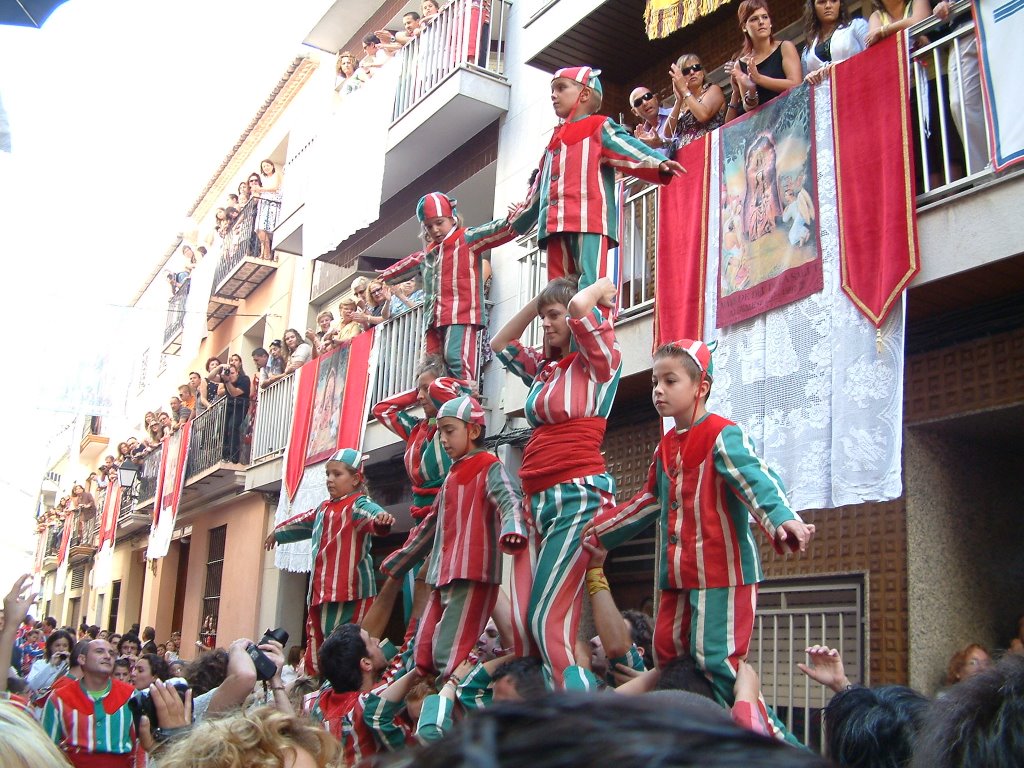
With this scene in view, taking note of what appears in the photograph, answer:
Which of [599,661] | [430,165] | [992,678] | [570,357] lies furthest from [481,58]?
[992,678]

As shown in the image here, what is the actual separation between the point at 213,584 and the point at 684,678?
15.5 metres

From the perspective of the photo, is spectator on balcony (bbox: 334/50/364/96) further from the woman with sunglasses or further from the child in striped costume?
the child in striped costume

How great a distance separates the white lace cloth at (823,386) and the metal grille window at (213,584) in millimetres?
12503

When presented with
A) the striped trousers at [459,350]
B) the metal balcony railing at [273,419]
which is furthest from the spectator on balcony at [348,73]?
the striped trousers at [459,350]

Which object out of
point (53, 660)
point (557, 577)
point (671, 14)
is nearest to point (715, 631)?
point (557, 577)

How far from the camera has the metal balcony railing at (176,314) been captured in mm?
21344

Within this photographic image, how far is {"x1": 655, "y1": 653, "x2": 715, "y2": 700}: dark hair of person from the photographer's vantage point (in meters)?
3.51

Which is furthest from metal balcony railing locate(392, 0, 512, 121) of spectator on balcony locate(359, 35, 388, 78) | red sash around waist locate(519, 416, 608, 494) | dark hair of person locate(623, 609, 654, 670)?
dark hair of person locate(623, 609, 654, 670)

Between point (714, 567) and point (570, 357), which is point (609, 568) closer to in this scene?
point (570, 357)

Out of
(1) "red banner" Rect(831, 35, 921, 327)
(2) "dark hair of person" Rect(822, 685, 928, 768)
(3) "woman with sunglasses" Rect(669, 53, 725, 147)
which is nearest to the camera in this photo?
(2) "dark hair of person" Rect(822, 685, 928, 768)

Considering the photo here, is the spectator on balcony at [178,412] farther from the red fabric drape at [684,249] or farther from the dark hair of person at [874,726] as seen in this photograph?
the dark hair of person at [874,726]

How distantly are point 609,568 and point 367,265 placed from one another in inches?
284

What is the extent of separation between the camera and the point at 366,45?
1379 centimetres

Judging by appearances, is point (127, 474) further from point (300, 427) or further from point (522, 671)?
point (522, 671)
